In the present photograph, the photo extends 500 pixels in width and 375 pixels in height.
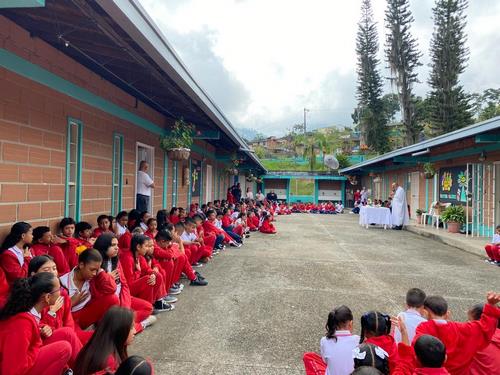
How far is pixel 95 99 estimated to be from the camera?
5430 mm

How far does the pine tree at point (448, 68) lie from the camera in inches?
913

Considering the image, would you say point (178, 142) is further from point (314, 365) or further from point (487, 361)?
point (487, 361)

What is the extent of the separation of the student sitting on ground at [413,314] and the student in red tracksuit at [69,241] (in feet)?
11.0

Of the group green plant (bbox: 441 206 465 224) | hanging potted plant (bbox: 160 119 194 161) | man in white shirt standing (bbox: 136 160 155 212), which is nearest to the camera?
man in white shirt standing (bbox: 136 160 155 212)

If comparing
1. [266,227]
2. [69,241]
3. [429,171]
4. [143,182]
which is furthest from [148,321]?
[429,171]

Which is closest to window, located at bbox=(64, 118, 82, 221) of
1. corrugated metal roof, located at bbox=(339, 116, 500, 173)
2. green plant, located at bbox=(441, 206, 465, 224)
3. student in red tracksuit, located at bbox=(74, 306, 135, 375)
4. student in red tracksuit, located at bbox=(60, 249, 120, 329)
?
student in red tracksuit, located at bbox=(60, 249, 120, 329)

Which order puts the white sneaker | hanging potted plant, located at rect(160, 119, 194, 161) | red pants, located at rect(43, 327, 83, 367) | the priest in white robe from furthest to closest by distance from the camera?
1. the priest in white robe
2. hanging potted plant, located at rect(160, 119, 194, 161)
3. the white sneaker
4. red pants, located at rect(43, 327, 83, 367)

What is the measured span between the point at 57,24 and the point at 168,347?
3.34m

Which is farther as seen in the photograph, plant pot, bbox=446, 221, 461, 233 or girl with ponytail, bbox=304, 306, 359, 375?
plant pot, bbox=446, 221, 461, 233

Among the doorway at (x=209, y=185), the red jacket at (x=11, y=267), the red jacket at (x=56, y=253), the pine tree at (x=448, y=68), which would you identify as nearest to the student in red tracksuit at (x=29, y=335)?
the red jacket at (x=11, y=267)

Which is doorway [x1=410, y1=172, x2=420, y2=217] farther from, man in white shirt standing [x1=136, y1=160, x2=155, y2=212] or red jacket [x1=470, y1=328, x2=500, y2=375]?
red jacket [x1=470, y1=328, x2=500, y2=375]

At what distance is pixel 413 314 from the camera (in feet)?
8.99

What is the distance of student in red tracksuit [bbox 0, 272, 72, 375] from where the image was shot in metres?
1.98

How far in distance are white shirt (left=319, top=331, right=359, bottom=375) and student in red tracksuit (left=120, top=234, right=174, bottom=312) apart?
2.13 m
